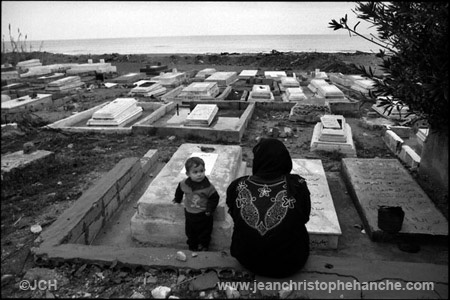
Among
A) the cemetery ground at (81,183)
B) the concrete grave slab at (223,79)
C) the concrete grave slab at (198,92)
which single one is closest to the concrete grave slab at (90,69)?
the concrete grave slab at (223,79)

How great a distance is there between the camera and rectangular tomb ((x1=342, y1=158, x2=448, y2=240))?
4.00 metres

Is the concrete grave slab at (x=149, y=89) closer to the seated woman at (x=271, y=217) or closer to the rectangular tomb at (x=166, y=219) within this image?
the rectangular tomb at (x=166, y=219)

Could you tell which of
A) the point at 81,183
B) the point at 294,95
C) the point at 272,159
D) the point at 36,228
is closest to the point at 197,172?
the point at 272,159

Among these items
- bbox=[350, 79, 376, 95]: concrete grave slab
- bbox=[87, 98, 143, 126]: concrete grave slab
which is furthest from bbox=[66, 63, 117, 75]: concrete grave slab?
bbox=[350, 79, 376, 95]: concrete grave slab

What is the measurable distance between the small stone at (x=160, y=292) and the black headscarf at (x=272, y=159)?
→ 3.98 feet

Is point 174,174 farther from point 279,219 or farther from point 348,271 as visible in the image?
point 348,271

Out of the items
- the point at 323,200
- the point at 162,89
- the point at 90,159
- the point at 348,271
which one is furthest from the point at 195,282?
the point at 162,89

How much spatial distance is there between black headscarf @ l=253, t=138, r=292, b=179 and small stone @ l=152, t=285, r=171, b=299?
1.21m

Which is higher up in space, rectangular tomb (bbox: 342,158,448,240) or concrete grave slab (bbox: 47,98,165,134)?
concrete grave slab (bbox: 47,98,165,134)

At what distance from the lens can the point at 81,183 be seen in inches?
219

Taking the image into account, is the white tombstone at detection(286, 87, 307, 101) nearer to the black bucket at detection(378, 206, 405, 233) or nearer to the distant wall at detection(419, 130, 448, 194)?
the distant wall at detection(419, 130, 448, 194)

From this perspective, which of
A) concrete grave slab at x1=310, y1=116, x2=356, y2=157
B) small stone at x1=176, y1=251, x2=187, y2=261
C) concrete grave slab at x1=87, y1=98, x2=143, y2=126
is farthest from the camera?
concrete grave slab at x1=87, y1=98, x2=143, y2=126

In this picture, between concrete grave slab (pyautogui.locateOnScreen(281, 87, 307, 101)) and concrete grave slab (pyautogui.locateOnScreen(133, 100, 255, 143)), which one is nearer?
concrete grave slab (pyautogui.locateOnScreen(133, 100, 255, 143))

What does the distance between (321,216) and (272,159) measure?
73.5 inches
